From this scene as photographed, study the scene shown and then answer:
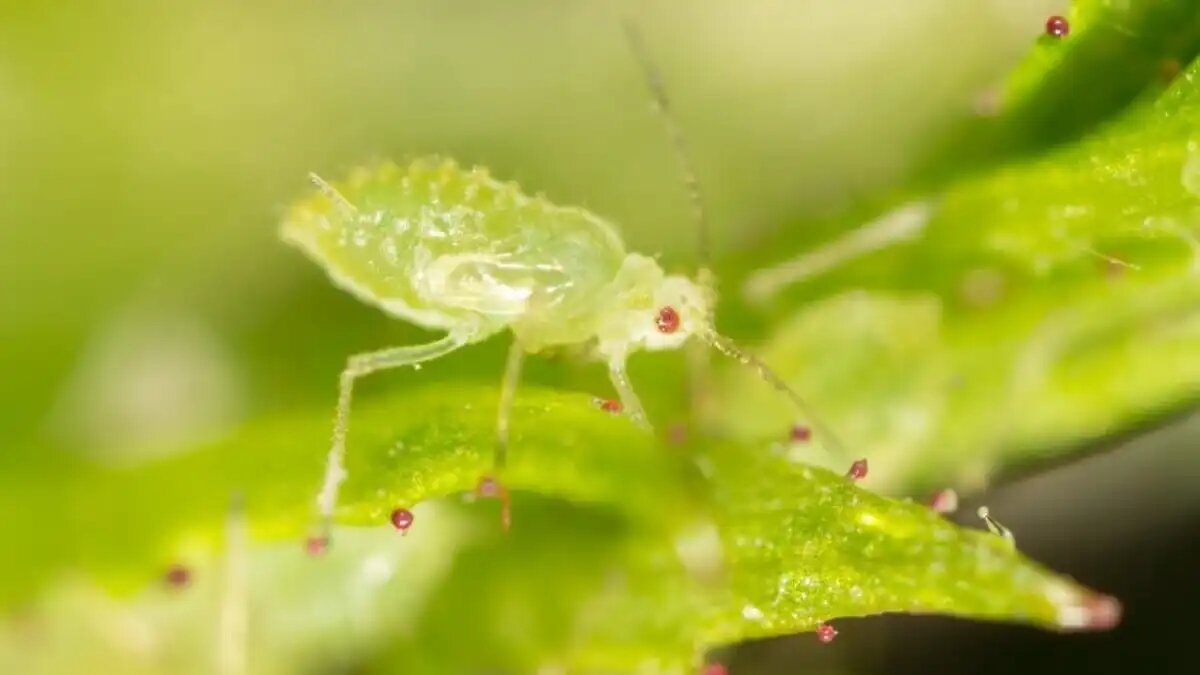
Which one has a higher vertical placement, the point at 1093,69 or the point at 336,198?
the point at 336,198

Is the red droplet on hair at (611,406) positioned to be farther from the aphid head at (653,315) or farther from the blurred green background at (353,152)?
the blurred green background at (353,152)

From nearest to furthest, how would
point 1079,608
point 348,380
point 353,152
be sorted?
point 1079,608 < point 348,380 < point 353,152

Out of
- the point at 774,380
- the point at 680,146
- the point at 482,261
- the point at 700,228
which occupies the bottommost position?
the point at 774,380

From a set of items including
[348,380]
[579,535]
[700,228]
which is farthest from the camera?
[700,228]

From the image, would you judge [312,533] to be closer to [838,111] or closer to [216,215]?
[216,215]

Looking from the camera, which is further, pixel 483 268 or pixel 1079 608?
pixel 483 268

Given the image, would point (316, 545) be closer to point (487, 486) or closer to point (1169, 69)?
point (487, 486)

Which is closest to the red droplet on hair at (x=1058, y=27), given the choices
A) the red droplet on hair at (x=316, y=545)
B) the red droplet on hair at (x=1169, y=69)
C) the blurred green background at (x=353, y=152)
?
the red droplet on hair at (x=1169, y=69)

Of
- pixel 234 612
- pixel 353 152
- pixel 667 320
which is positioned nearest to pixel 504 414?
pixel 667 320
